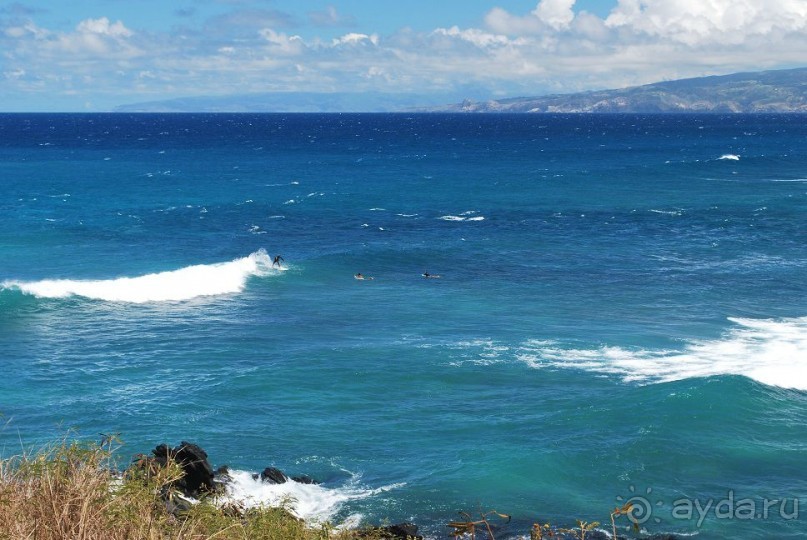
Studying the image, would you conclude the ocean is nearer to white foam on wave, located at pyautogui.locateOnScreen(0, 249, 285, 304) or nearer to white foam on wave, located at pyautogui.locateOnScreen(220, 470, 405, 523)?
white foam on wave, located at pyautogui.locateOnScreen(220, 470, 405, 523)

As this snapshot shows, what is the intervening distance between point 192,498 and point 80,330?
22.7 meters

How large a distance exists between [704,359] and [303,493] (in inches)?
807

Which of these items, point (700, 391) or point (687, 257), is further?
point (687, 257)

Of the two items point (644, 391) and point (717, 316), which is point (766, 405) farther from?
point (717, 316)

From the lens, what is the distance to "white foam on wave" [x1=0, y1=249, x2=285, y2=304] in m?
53.2

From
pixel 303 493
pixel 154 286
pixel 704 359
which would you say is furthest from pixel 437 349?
pixel 154 286

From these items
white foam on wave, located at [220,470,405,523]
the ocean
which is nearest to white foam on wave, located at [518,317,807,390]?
the ocean

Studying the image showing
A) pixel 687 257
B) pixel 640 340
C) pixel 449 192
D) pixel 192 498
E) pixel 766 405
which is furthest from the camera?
pixel 449 192

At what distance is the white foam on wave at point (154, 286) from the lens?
53.2m

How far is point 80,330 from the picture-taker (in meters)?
46.1

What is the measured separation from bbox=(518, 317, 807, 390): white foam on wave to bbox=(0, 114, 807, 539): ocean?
171 millimetres

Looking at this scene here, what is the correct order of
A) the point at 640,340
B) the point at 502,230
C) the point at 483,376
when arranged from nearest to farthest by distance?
the point at 483,376 → the point at 640,340 → the point at 502,230

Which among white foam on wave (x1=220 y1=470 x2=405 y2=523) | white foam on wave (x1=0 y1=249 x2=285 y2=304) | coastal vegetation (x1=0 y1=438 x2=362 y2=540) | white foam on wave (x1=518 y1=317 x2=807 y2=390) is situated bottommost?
white foam on wave (x1=220 y1=470 x2=405 y2=523)

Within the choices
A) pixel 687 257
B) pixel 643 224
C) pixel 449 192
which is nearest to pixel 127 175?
pixel 449 192
